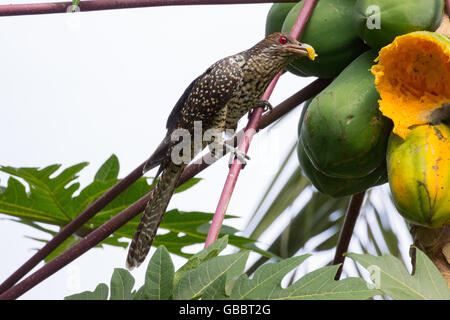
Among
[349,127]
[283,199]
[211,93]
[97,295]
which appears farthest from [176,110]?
[97,295]

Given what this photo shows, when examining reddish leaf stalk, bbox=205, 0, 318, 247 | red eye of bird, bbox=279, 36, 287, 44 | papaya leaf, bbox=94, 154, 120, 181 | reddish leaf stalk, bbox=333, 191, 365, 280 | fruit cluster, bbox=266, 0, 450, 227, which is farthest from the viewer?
papaya leaf, bbox=94, 154, 120, 181

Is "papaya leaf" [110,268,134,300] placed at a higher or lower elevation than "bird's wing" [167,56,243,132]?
lower

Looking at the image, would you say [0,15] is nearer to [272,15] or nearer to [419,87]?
[272,15]

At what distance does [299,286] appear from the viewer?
3.38 ft

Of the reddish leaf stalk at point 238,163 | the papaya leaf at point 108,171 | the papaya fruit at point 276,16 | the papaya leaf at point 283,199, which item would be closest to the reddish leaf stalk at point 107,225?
the reddish leaf stalk at point 238,163

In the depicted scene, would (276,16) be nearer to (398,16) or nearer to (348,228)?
(398,16)

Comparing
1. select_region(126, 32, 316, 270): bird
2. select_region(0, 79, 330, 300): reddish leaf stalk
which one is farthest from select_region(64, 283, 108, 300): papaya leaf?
select_region(126, 32, 316, 270): bird

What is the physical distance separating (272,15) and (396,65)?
47cm

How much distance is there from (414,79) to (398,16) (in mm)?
141

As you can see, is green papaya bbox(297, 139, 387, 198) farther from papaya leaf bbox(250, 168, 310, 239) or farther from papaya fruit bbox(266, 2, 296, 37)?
papaya leaf bbox(250, 168, 310, 239)

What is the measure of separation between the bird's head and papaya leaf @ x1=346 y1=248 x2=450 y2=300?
627 mm

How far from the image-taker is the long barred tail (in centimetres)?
175
